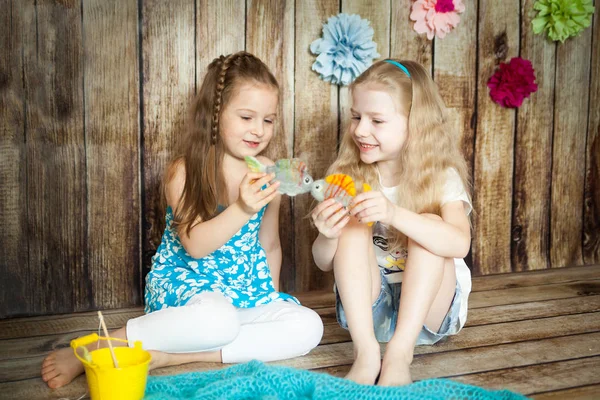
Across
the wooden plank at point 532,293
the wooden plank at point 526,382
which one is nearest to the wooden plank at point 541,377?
the wooden plank at point 526,382

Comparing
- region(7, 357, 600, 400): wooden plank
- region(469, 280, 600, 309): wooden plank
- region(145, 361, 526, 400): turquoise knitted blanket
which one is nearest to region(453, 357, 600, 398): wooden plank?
region(7, 357, 600, 400): wooden plank

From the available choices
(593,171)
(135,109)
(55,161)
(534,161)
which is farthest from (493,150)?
(55,161)

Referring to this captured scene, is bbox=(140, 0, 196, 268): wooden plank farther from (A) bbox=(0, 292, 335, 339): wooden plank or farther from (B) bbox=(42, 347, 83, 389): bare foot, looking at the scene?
(B) bbox=(42, 347, 83, 389): bare foot

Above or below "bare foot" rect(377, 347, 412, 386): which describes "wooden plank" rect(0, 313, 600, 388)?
below

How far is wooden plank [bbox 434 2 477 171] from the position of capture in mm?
2221

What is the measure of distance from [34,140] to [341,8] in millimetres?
1061

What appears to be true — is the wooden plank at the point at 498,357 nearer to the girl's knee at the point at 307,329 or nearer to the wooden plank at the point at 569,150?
the girl's knee at the point at 307,329

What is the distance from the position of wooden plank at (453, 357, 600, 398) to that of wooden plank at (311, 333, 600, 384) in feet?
0.06

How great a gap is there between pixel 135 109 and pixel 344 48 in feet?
2.32

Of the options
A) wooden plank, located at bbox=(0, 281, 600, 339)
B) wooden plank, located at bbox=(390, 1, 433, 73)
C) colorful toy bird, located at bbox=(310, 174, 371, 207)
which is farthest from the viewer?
wooden plank, located at bbox=(390, 1, 433, 73)

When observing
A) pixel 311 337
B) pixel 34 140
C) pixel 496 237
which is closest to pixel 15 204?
pixel 34 140

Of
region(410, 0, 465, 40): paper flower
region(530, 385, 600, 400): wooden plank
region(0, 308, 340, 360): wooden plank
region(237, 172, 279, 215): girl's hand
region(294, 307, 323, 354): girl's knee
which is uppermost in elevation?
region(410, 0, 465, 40): paper flower

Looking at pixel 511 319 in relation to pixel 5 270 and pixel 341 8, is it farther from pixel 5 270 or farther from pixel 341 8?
pixel 5 270

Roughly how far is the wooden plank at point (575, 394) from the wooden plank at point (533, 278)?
838 mm
